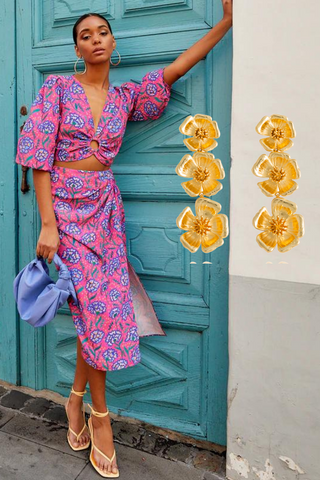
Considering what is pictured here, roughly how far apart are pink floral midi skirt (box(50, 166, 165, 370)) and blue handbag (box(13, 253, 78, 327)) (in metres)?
0.06

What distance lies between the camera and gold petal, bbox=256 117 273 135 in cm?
154

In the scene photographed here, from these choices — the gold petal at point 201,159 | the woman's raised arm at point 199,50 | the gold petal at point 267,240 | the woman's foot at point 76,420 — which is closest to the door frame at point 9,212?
the woman's foot at point 76,420

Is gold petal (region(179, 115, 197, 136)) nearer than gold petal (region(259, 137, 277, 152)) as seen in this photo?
No

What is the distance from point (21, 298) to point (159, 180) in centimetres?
74

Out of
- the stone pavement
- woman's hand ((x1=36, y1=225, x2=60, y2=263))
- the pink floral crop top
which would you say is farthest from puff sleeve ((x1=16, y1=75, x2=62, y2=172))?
the stone pavement

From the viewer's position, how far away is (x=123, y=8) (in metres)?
1.93

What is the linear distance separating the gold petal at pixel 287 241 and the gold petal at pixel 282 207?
66 mm

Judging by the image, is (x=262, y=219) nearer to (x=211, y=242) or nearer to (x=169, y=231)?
(x=211, y=242)

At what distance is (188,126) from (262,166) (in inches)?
17.1

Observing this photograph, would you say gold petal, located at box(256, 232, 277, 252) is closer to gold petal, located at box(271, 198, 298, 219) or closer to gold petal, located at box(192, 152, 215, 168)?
gold petal, located at box(271, 198, 298, 219)

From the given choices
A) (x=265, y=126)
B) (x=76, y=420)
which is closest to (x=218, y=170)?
(x=265, y=126)

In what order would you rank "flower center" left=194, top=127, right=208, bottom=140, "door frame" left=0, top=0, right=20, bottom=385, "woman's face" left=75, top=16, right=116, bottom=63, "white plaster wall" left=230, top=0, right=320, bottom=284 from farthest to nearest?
"door frame" left=0, top=0, right=20, bottom=385 → "flower center" left=194, top=127, right=208, bottom=140 → "woman's face" left=75, top=16, right=116, bottom=63 → "white plaster wall" left=230, top=0, right=320, bottom=284

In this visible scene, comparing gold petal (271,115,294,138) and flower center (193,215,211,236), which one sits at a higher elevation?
gold petal (271,115,294,138)

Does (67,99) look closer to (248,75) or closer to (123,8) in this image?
(123,8)
